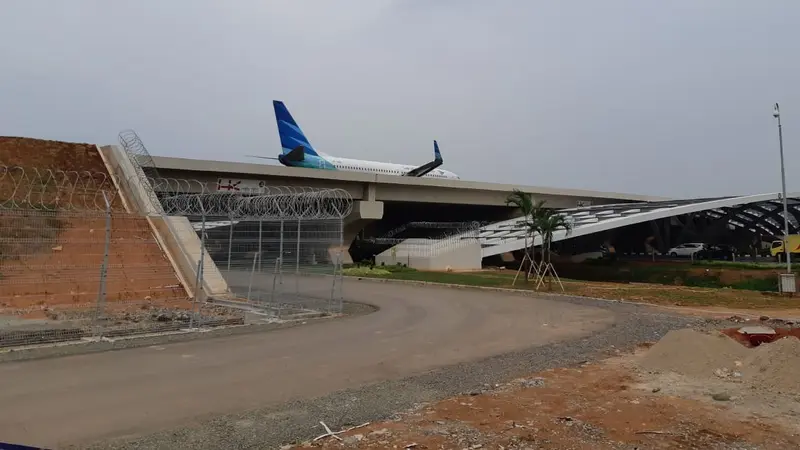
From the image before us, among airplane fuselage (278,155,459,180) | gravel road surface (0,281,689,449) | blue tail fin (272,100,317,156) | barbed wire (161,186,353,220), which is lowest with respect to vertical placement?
gravel road surface (0,281,689,449)

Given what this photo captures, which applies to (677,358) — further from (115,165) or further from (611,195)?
(611,195)

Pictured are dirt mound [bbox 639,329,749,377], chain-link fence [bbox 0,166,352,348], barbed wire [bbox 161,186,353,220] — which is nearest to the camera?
dirt mound [bbox 639,329,749,377]

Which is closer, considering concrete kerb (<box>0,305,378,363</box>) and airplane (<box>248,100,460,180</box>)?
concrete kerb (<box>0,305,378,363</box>)

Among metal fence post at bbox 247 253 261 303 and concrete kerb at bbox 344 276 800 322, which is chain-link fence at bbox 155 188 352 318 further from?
concrete kerb at bbox 344 276 800 322

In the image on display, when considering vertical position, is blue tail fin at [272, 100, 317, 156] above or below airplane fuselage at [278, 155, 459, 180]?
above

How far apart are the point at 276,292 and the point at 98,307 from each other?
21.2 feet

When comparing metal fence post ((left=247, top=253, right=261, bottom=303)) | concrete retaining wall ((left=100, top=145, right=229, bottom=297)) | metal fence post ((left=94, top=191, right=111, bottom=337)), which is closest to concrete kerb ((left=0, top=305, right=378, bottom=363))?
metal fence post ((left=94, top=191, right=111, bottom=337))

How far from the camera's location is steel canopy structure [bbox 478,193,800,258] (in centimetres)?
4212

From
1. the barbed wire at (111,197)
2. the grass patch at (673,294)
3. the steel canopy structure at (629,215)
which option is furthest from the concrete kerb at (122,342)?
the steel canopy structure at (629,215)

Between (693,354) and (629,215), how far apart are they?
124 feet

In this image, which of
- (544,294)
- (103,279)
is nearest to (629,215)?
(544,294)

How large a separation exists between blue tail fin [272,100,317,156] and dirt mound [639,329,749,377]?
170ft

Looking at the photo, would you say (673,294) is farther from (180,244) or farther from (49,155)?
(49,155)

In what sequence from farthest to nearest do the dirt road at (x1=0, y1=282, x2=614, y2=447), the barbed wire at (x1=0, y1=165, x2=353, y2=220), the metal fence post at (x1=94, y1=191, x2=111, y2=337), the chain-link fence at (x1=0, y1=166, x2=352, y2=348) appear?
1. the barbed wire at (x1=0, y1=165, x2=353, y2=220)
2. the chain-link fence at (x1=0, y1=166, x2=352, y2=348)
3. the metal fence post at (x1=94, y1=191, x2=111, y2=337)
4. the dirt road at (x1=0, y1=282, x2=614, y2=447)
